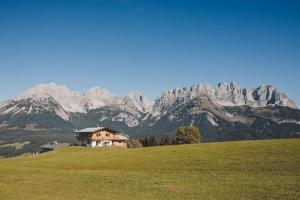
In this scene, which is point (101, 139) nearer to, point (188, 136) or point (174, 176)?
point (188, 136)

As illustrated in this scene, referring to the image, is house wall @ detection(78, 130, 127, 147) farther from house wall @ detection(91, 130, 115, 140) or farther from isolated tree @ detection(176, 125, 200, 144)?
isolated tree @ detection(176, 125, 200, 144)

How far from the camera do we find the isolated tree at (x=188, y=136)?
15450 cm

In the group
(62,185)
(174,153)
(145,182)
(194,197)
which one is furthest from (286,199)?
(174,153)

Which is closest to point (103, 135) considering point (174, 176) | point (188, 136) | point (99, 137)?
point (99, 137)

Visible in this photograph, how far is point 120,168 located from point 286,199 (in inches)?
1603

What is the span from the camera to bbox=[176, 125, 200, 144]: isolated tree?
507ft

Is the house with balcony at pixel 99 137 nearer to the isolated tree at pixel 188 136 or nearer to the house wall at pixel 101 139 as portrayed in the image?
the house wall at pixel 101 139

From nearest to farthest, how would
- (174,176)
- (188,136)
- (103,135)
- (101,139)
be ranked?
(174,176), (188,136), (101,139), (103,135)

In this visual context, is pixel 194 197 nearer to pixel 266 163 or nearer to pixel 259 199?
pixel 259 199

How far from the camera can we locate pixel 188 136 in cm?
15525

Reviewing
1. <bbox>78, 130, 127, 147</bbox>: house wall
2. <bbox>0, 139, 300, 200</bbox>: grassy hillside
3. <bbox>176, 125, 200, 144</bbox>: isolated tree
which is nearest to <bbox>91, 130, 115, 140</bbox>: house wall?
<bbox>78, 130, 127, 147</bbox>: house wall

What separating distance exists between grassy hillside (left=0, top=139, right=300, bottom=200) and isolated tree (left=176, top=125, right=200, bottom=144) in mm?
61895

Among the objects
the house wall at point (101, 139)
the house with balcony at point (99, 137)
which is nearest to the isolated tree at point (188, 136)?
the house with balcony at point (99, 137)

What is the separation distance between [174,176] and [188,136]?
3740 inches
